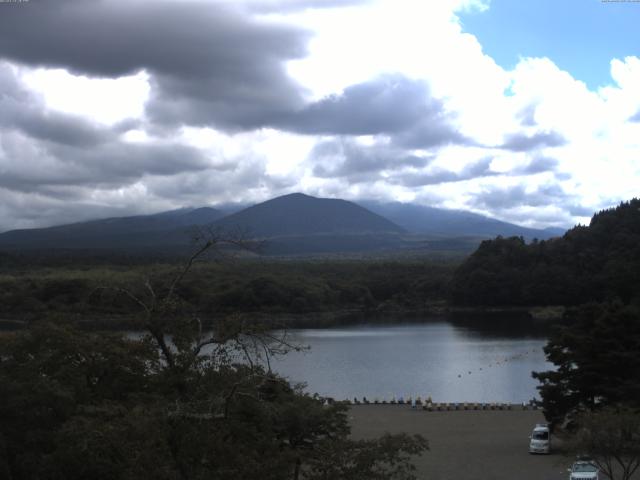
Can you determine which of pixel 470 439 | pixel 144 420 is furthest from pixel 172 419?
pixel 470 439

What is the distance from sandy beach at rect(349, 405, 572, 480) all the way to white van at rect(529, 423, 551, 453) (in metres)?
0.21

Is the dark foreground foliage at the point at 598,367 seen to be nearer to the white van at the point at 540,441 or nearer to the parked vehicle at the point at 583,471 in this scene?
the white van at the point at 540,441

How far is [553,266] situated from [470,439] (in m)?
64.1

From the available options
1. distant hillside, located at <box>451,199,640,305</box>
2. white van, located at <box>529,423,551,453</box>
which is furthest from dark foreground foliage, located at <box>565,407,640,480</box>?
distant hillside, located at <box>451,199,640,305</box>

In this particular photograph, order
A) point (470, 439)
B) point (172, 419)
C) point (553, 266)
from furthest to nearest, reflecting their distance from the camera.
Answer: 1. point (553, 266)
2. point (470, 439)
3. point (172, 419)

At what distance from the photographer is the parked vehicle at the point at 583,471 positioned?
1579 centimetres

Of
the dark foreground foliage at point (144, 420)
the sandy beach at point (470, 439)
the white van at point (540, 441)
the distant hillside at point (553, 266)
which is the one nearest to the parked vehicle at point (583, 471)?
the sandy beach at point (470, 439)

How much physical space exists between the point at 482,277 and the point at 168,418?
7992cm

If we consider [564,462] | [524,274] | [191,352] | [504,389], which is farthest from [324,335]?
[191,352]

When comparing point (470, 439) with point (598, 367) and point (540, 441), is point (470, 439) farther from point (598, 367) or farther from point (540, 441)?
point (598, 367)

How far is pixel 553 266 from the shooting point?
82.9 m

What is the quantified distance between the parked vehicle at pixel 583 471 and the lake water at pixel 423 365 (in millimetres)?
10696

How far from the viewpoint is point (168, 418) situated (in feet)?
24.9

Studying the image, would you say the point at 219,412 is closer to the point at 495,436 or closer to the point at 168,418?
the point at 168,418
